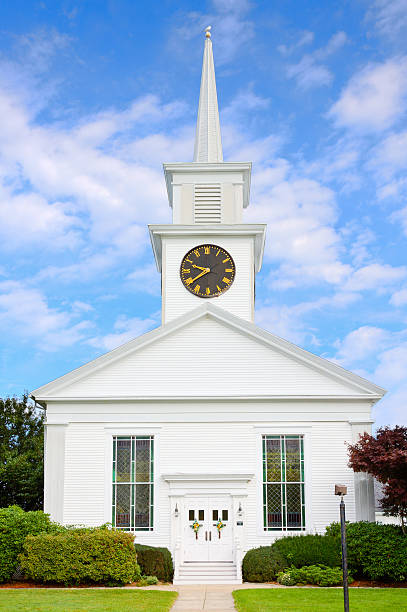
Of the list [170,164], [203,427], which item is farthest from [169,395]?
[170,164]

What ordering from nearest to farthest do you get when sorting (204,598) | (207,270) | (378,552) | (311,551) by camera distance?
1. (204,598)
2. (378,552)
3. (311,551)
4. (207,270)

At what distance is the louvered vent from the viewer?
2850cm

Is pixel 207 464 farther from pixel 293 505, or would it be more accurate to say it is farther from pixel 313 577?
pixel 313 577

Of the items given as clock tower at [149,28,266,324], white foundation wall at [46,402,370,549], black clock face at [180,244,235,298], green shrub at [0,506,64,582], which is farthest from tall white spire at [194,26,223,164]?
green shrub at [0,506,64,582]

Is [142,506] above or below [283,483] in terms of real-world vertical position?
below

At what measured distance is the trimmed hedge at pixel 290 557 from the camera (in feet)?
67.1

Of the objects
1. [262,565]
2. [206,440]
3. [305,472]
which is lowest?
[262,565]

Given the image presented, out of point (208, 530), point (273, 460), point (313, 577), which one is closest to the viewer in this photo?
point (313, 577)

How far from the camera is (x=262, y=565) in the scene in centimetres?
2045

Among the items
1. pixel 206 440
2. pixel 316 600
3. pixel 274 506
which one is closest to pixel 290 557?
pixel 274 506

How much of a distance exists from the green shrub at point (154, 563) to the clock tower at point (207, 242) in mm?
8559

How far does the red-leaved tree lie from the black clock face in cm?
822

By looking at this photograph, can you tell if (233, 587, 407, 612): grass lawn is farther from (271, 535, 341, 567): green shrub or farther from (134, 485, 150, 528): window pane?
(134, 485, 150, 528): window pane

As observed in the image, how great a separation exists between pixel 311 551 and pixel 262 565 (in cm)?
141
